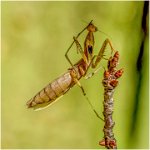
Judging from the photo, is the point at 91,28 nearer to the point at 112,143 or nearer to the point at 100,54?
the point at 100,54

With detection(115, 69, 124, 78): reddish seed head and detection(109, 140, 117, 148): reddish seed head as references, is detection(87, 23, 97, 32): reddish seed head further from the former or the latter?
detection(109, 140, 117, 148): reddish seed head

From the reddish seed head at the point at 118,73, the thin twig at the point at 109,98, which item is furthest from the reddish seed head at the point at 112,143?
the reddish seed head at the point at 118,73

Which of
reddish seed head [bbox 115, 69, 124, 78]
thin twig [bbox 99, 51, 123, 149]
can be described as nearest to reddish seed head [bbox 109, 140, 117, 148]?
thin twig [bbox 99, 51, 123, 149]

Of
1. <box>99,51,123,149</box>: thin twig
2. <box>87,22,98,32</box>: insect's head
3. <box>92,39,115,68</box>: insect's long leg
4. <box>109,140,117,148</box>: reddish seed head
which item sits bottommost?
<box>109,140,117,148</box>: reddish seed head

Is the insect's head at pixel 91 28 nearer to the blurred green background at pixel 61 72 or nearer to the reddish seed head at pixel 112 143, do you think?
the blurred green background at pixel 61 72

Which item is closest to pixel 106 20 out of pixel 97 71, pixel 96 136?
pixel 97 71

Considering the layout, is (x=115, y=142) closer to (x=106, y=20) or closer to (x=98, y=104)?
(x=98, y=104)
